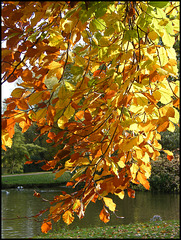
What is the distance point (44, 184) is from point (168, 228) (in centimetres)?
1426

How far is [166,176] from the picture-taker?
50.1ft

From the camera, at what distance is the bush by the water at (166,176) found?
49.4 feet

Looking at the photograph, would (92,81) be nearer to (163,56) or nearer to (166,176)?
(163,56)

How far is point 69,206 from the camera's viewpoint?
1750 millimetres

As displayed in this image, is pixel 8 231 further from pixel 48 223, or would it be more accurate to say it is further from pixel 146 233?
pixel 48 223

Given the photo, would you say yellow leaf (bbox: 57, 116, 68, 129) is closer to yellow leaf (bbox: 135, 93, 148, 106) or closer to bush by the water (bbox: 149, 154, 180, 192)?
yellow leaf (bbox: 135, 93, 148, 106)

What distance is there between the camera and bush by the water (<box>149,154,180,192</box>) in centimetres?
1505

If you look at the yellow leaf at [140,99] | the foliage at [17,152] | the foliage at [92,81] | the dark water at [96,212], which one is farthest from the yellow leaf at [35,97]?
the foliage at [17,152]


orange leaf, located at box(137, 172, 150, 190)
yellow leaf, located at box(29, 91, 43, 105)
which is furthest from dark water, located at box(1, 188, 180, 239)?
yellow leaf, located at box(29, 91, 43, 105)

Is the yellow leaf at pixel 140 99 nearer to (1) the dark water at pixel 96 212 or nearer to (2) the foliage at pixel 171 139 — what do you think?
(1) the dark water at pixel 96 212

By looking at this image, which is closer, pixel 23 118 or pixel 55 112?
pixel 23 118

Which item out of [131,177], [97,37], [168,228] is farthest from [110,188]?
[168,228]

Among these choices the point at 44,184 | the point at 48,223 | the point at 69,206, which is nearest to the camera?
the point at 69,206

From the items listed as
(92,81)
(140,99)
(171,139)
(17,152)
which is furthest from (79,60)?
(17,152)
